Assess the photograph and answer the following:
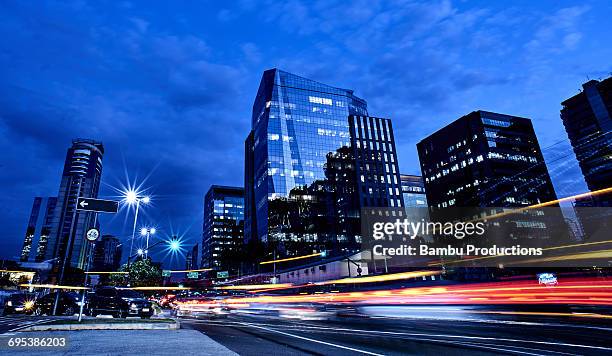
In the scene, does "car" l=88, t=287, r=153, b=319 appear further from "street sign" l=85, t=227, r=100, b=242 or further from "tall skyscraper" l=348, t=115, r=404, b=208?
"tall skyscraper" l=348, t=115, r=404, b=208

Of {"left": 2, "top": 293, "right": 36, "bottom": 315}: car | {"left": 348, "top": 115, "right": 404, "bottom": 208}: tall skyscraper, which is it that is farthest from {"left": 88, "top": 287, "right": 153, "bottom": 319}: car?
{"left": 348, "top": 115, "right": 404, "bottom": 208}: tall skyscraper

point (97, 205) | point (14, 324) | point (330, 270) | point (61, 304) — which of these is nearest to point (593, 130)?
point (330, 270)

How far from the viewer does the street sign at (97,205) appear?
1471 cm

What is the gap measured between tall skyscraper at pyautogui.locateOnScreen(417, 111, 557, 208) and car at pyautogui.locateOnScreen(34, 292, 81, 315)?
134 meters

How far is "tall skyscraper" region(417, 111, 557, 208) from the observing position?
132 meters

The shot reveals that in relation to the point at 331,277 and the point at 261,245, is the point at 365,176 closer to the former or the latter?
the point at 261,245

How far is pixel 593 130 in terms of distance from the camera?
132 m

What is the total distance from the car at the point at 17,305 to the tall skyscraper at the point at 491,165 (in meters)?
135

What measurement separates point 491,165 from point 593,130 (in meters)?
40.6

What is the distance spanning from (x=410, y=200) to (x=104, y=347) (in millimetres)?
194744

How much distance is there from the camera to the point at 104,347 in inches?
329

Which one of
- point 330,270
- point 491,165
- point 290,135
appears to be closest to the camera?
point 330,270

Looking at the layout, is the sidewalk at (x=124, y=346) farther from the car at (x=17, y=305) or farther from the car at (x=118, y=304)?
the car at (x=17, y=305)

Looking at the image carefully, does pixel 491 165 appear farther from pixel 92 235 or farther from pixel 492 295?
pixel 92 235
